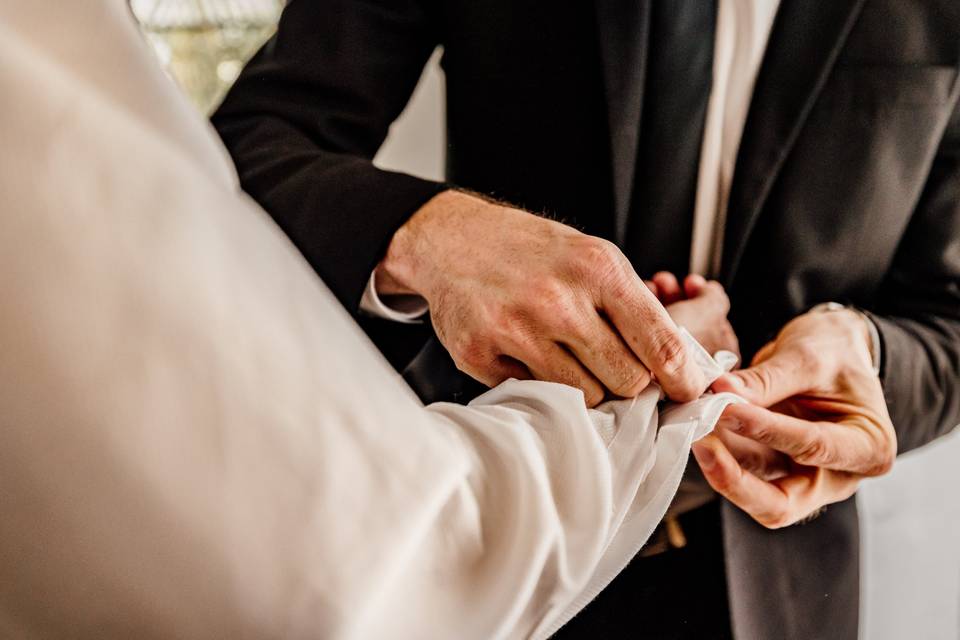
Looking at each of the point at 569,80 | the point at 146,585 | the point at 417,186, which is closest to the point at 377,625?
the point at 146,585

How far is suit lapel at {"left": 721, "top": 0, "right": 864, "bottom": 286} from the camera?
19.0 inches

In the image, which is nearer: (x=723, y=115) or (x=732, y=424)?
(x=732, y=424)

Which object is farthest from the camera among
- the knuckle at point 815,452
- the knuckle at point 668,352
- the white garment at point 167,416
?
the knuckle at point 815,452

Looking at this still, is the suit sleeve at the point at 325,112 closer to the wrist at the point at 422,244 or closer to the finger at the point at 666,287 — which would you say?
the wrist at the point at 422,244

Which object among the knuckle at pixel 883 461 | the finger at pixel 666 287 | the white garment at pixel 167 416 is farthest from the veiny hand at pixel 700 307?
the white garment at pixel 167 416

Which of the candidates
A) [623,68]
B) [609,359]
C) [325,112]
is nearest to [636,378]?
[609,359]

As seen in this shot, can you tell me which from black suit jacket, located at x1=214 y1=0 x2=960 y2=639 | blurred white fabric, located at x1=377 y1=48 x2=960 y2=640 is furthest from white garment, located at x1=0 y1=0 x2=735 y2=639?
blurred white fabric, located at x1=377 y1=48 x2=960 y2=640

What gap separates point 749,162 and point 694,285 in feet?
0.31

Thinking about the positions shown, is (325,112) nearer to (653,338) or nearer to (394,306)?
(394,306)

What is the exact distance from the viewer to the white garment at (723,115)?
1.61 feet

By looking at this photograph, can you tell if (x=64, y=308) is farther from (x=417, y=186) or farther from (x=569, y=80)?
(x=569, y=80)

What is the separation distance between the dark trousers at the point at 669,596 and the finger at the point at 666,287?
15 cm

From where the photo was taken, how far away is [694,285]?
0.48m

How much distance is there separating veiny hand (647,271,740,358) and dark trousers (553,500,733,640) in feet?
0.44
